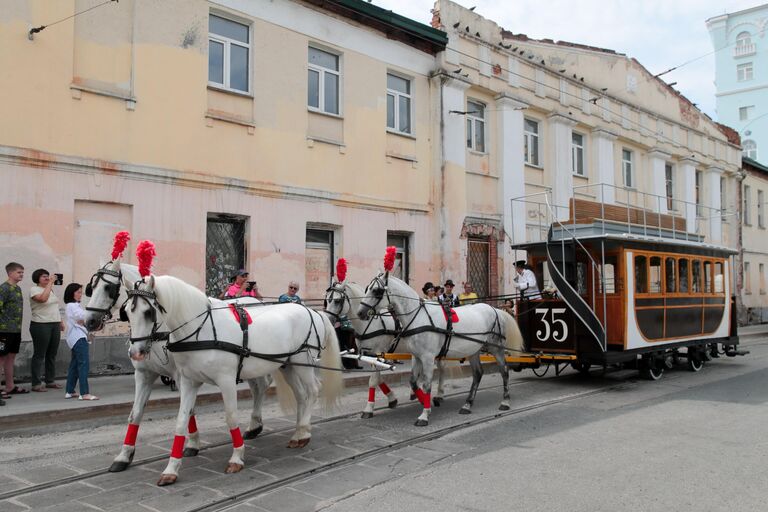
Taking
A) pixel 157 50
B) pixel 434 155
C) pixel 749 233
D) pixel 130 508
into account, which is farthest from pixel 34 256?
pixel 749 233

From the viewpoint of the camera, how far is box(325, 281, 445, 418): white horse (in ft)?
24.9

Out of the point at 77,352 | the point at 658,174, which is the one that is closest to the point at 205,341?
the point at 77,352

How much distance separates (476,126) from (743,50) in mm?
41392

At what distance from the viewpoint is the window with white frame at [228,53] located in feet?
40.7

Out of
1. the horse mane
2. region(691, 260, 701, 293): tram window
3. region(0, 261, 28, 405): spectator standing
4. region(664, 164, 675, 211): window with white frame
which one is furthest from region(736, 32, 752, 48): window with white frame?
the horse mane

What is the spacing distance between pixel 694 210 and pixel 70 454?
26.6 meters

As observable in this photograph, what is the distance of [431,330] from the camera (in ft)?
26.7

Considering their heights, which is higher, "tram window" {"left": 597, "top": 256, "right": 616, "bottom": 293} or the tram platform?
"tram window" {"left": 597, "top": 256, "right": 616, "bottom": 293}

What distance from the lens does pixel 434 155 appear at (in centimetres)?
1622

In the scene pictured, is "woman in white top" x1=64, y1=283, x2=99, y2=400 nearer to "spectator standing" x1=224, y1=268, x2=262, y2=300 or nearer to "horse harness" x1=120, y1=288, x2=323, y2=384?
"spectator standing" x1=224, y1=268, x2=262, y2=300

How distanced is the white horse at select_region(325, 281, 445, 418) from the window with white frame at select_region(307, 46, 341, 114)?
7.27m

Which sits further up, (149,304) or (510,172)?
(510,172)

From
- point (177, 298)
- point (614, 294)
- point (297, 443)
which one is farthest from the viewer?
point (614, 294)

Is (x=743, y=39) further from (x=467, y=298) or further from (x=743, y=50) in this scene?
(x=467, y=298)
